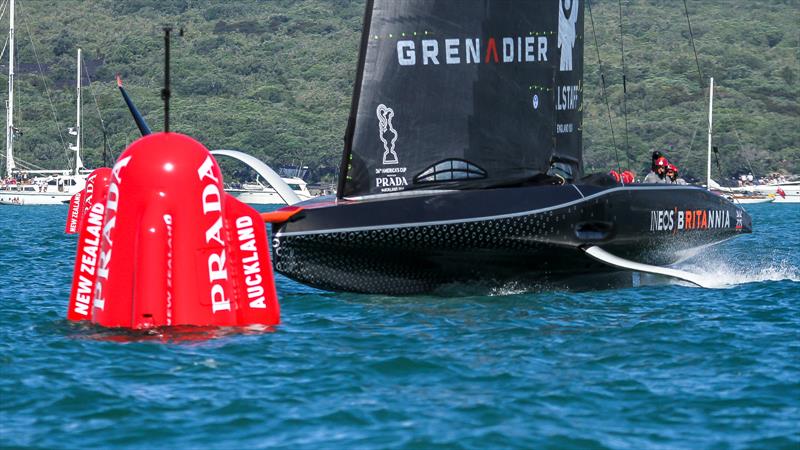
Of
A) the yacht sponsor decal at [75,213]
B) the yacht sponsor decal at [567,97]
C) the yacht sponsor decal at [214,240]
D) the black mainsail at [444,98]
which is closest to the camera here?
the yacht sponsor decal at [214,240]

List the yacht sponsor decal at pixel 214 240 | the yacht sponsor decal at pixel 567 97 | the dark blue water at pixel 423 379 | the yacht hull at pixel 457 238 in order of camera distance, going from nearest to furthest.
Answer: the dark blue water at pixel 423 379 < the yacht sponsor decal at pixel 214 240 < the yacht hull at pixel 457 238 < the yacht sponsor decal at pixel 567 97

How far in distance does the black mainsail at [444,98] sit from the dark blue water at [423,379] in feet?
4.47

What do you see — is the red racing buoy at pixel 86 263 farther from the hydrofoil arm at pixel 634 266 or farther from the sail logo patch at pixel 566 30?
the sail logo patch at pixel 566 30

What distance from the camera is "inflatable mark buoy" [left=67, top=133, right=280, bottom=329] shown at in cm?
884

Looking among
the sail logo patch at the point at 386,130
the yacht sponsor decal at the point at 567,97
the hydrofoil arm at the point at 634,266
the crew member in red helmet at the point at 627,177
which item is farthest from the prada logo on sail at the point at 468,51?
the hydrofoil arm at the point at 634,266

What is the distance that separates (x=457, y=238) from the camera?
39.1 feet

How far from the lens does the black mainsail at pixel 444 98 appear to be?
12.4 meters

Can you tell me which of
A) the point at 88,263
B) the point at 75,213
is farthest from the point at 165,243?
the point at 75,213

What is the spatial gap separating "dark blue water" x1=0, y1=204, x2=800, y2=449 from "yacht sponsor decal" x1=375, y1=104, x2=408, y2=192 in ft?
3.78

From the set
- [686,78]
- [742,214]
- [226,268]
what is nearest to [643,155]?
[686,78]

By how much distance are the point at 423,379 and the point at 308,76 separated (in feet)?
432

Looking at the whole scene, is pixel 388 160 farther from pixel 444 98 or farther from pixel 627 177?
pixel 627 177

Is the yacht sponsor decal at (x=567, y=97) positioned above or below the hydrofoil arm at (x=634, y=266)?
above

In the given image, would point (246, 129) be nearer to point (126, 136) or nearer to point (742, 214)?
point (126, 136)
